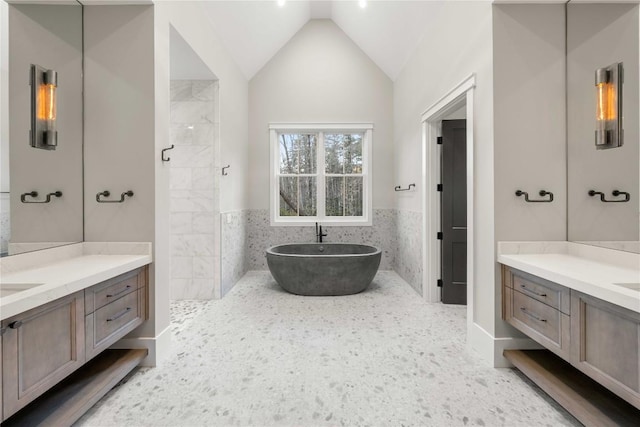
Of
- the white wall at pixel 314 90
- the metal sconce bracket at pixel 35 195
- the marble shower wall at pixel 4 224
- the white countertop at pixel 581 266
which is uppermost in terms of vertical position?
the white wall at pixel 314 90

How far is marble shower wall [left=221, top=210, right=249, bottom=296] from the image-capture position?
148 inches

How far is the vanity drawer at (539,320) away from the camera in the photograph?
1.64m

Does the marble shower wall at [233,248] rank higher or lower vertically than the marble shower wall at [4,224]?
lower

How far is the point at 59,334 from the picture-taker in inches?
56.7

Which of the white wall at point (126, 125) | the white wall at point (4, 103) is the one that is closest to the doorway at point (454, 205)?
the white wall at point (126, 125)

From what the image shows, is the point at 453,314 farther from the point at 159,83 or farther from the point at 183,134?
the point at 183,134

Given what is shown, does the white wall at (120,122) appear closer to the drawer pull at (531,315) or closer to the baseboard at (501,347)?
the baseboard at (501,347)

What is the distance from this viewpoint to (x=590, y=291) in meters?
1.43

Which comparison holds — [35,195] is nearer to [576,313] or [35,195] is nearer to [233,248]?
[233,248]

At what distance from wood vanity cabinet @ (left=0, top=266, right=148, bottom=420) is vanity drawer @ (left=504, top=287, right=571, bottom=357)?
2.52m

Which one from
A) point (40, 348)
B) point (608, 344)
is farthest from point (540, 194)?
point (40, 348)

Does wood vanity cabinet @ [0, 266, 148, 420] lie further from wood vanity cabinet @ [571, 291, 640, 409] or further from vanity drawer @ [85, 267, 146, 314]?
wood vanity cabinet @ [571, 291, 640, 409]

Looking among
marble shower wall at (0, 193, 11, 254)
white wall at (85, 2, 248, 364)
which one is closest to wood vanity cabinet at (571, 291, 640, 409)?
white wall at (85, 2, 248, 364)

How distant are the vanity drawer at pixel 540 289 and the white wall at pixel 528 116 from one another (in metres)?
0.27
